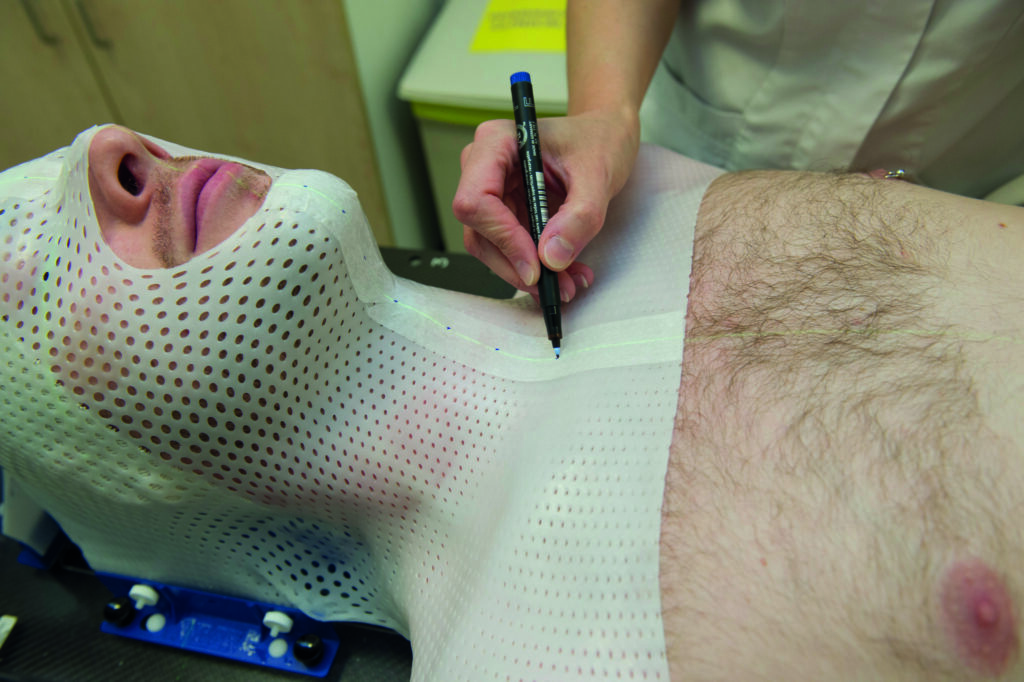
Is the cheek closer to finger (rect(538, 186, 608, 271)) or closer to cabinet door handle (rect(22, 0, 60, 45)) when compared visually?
finger (rect(538, 186, 608, 271))

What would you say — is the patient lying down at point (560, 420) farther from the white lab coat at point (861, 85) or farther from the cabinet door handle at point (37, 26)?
the cabinet door handle at point (37, 26)

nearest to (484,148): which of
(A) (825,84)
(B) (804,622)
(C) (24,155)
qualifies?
(A) (825,84)

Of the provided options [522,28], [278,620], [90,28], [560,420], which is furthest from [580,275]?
[90,28]

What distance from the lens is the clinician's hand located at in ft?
2.47

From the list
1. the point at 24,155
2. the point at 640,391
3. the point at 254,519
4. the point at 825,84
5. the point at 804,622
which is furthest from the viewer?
the point at 24,155

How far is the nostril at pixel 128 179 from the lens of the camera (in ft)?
2.47

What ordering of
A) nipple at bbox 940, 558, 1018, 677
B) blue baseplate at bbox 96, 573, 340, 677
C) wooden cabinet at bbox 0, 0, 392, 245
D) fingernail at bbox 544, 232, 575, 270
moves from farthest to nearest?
wooden cabinet at bbox 0, 0, 392, 245 → blue baseplate at bbox 96, 573, 340, 677 → fingernail at bbox 544, 232, 575, 270 → nipple at bbox 940, 558, 1018, 677

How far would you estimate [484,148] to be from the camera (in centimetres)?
81

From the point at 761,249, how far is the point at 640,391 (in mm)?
245

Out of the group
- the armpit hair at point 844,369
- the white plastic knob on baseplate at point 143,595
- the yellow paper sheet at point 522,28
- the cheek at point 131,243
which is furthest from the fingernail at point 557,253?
the yellow paper sheet at point 522,28

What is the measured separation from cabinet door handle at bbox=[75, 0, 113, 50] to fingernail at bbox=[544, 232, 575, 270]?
1653 millimetres

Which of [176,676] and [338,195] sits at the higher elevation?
[338,195]

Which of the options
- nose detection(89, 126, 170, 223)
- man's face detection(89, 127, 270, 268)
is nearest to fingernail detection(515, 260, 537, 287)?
man's face detection(89, 127, 270, 268)

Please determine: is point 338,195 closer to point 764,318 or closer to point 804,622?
point 764,318
